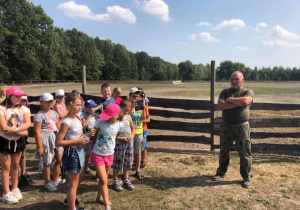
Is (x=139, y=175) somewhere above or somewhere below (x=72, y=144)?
below

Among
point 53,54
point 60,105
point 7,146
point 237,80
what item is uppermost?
point 53,54

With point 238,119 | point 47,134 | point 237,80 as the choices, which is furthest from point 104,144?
point 237,80

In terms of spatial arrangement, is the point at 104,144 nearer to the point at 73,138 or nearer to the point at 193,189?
the point at 73,138

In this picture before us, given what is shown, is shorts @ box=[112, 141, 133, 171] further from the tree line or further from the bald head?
the tree line

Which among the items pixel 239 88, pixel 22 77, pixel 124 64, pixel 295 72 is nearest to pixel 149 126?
pixel 239 88

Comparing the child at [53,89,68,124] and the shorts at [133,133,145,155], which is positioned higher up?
the child at [53,89,68,124]

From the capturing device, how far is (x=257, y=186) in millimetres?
4242

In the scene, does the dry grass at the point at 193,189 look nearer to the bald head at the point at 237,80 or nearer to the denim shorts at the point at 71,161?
the denim shorts at the point at 71,161

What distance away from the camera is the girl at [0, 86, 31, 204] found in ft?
11.4

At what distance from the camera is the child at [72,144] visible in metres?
3.01

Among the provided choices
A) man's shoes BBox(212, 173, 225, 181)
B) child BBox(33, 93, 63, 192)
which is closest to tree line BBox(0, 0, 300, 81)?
child BBox(33, 93, 63, 192)

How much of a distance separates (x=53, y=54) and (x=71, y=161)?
166ft

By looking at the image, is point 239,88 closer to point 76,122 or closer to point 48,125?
point 76,122

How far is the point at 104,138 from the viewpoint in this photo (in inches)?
130
